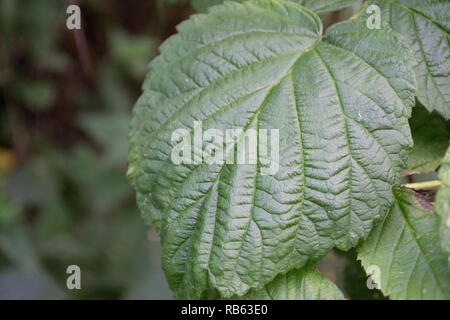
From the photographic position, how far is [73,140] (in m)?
4.71

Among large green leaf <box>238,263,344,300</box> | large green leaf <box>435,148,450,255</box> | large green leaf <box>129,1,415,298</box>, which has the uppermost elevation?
large green leaf <box>129,1,415,298</box>

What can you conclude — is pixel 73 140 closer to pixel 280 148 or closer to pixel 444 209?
pixel 280 148

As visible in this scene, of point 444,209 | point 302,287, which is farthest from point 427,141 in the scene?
point 302,287

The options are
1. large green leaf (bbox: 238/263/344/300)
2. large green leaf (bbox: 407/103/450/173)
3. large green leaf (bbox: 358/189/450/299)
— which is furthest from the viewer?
large green leaf (bbox: 407/103/450/173)

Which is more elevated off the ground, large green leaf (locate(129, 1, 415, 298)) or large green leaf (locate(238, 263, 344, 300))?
large green leaf (locate(129, 1, 415, 298))

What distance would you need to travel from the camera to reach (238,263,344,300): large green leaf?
117cm

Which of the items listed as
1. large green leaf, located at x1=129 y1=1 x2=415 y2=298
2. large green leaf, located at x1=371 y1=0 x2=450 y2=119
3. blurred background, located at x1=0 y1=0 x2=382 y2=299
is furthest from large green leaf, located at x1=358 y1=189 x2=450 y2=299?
blurred background, located at x1=0 y1=0 x2=382 y2=299

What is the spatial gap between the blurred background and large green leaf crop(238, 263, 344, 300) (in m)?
1.73

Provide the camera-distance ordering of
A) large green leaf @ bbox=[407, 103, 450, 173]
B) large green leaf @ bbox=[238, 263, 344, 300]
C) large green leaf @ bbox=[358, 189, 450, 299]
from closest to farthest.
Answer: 1. large green leaf @ bbox=[358, 189, 450, 299]
2. large green leaf @ bbox=[238, 263, 344, 300]
3. large green leaf @ bbox=[407, 103, 450, 173]

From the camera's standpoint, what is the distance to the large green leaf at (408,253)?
3.49 feet

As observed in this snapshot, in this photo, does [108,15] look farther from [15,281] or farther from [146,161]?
[146,161]

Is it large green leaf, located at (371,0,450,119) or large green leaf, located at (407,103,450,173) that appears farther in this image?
large green leaf, located at (407,103,450,173)

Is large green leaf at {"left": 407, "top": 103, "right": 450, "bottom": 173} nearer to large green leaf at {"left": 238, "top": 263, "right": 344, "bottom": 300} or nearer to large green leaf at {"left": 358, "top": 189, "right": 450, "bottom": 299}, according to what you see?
large green leaf at {"left": 358, "top": 189, "right": 450, "bottom": 299}

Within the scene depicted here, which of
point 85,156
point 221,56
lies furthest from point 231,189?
point 85,156
